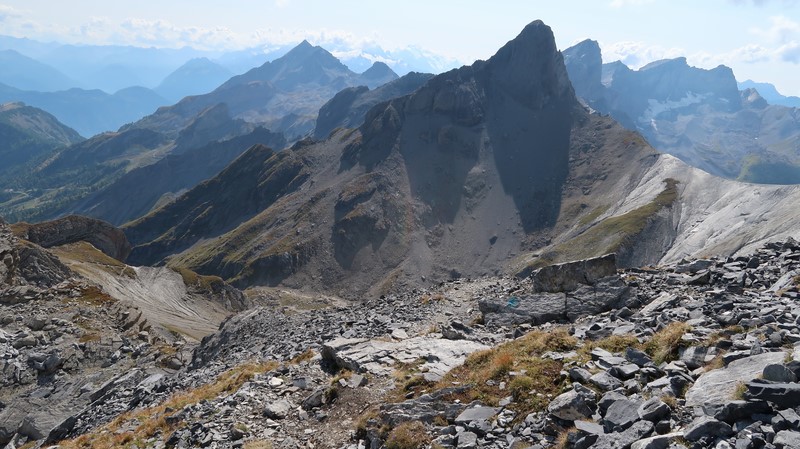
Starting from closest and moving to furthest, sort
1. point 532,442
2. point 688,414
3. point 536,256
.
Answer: point 688,414 → point 532,442 → point 536,256

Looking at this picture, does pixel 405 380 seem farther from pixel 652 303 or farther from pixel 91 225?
pixel 91 225

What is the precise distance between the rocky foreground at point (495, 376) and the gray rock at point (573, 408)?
0.17 ft

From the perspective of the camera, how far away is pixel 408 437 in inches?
622

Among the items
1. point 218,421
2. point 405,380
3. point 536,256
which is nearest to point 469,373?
point 405,380

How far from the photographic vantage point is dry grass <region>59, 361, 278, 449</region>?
22.2 metres

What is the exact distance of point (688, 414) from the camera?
40.3 feet

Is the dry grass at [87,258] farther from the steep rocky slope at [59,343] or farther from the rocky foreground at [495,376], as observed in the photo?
the rocky foreground at [495,376]

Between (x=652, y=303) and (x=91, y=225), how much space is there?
134953 mm

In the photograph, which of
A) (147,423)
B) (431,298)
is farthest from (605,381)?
(431,298)

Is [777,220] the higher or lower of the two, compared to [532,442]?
lower

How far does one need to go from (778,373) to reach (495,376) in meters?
8.54

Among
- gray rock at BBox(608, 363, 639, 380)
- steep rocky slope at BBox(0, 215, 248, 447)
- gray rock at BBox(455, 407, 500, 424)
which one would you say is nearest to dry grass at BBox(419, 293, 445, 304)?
steep rocky slope at BBox(0, 215, 248, 447)

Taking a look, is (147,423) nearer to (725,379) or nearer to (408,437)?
(408,437)

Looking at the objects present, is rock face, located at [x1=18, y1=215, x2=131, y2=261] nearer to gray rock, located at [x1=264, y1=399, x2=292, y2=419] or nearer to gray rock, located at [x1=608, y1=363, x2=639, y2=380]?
gray rock, located at [x1=264, y1=399, x2=292, y2=419]
